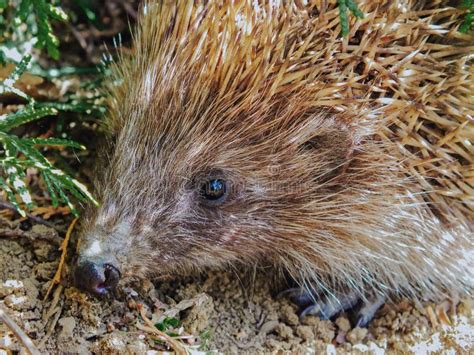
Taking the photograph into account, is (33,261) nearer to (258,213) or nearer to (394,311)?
(258,213)

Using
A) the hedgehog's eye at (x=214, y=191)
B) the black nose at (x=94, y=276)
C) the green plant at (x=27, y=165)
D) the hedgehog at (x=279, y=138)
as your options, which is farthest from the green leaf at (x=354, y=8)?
the black nose at (x=94, y=276)

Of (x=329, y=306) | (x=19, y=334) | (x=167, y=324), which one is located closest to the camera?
(x=19, y=334)

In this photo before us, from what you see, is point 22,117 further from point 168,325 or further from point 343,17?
point 343,17

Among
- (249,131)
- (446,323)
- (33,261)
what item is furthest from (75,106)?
(446,323)

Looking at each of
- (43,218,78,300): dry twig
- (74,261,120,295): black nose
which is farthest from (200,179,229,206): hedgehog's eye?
(43,218,78,300): dry twig

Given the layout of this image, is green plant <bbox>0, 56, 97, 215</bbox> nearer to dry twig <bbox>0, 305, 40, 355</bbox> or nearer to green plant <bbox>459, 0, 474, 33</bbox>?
dry twig <bbox>0, 305, 40, 355</bbox>

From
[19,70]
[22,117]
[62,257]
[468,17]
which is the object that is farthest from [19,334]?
[468,17]
